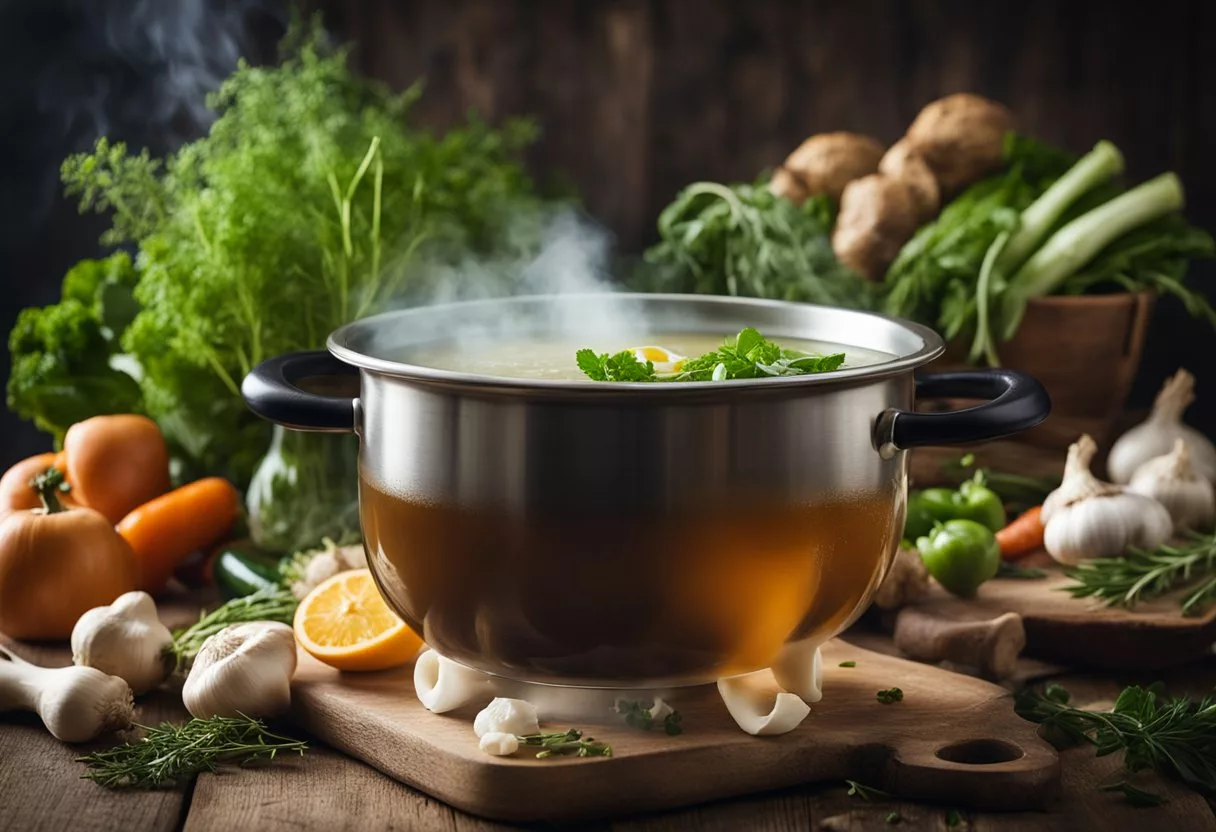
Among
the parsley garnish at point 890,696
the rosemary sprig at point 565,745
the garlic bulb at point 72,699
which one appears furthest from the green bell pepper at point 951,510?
the garlic bulb at point 72,699

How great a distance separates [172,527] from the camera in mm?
2604

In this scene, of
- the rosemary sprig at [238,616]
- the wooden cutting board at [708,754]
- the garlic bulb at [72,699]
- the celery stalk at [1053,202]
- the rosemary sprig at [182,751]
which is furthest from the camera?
the celery stalk at [1053,202]

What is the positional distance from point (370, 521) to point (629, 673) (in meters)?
0.39

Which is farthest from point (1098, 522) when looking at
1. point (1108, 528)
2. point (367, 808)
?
point (367, 808)

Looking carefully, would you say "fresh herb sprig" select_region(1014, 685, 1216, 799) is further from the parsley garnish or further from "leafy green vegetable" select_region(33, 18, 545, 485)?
"leafy green vegetable" select_region(33, 18, 545, 485)

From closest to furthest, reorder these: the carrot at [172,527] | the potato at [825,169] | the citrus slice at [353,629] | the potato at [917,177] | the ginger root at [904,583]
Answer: the citrus slice at [353,629], the ginger root at [904,583], the carrot at [172,527], the potato at [917,177], the potato at [825,169]

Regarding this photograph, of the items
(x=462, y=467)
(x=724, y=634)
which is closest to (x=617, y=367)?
(x=462, y=467)

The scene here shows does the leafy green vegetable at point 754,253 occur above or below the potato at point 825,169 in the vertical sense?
below

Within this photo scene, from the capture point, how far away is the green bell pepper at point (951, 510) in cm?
259

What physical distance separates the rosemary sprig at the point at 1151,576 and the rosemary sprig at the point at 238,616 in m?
1.31

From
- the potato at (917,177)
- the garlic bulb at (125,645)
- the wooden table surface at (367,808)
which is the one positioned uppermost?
the potato at (917,177)

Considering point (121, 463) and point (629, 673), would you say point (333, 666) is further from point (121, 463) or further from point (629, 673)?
point (121, 463)

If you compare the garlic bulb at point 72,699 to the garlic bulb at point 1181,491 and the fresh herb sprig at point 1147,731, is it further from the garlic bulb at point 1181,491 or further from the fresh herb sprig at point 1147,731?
the garlic bulb at point 1181,491

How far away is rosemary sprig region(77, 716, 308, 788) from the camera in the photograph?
175 centimetres
